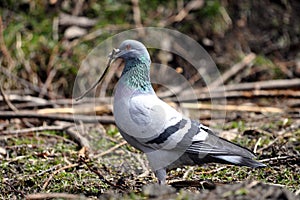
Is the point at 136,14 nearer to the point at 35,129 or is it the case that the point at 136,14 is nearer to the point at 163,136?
the point at 35,129

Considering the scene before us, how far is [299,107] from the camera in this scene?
5.93 meters

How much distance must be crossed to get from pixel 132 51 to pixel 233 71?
3512 mm

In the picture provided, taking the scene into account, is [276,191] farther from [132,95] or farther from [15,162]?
[15,162]

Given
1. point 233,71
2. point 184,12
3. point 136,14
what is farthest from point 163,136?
point 184,12

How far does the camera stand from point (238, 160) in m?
3.33

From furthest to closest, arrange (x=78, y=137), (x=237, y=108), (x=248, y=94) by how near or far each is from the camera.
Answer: (x=248, y=94) < (x=237, y=108) < (x=78, y=137)

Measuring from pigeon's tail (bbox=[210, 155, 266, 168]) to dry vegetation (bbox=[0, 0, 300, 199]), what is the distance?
5.0 inches

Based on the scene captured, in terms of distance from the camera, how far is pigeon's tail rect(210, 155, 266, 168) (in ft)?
10.8

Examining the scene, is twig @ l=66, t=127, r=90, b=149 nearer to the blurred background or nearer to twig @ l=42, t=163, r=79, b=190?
twig @ l=42, t=163, r=79, b=190

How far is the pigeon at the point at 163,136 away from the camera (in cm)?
332

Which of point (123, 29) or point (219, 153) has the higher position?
point (123, 29)

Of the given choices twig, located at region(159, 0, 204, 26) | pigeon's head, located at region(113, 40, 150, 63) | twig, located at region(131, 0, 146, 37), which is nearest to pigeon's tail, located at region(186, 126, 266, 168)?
pigeon's head, located at region(113, 40, 150, 63)

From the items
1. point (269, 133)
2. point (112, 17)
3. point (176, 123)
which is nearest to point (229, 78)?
point (112, 17)

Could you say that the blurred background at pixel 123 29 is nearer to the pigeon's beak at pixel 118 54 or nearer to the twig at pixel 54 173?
the twig at pixel 54 173
